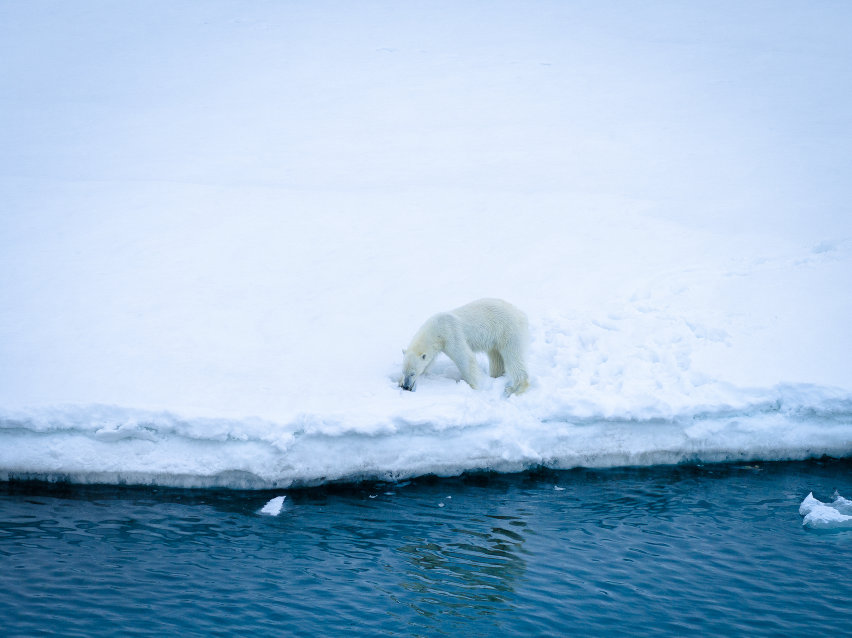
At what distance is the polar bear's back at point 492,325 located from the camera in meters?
8.39

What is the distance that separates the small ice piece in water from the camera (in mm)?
7020

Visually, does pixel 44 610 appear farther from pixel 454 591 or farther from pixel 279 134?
pixel 279 134

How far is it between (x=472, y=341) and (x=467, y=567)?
9.27 ft

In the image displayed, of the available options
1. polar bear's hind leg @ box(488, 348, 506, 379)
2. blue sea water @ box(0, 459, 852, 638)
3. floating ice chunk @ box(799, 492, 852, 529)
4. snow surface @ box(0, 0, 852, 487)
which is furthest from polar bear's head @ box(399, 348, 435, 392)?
floating ice chunk @ box(799, 492, 852, 529)

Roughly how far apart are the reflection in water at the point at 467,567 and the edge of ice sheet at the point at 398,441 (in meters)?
1.05

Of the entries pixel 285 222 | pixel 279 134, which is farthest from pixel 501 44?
pixel 285 222

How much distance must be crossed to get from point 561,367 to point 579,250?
3.22m

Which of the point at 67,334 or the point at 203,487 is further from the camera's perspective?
the point at 67,334

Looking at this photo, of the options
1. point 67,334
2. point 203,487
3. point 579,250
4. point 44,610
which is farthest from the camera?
point 579,250

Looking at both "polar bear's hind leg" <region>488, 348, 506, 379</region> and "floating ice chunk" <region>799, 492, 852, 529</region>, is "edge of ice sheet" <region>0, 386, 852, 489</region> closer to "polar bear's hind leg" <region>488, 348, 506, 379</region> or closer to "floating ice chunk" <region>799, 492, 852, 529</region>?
"polar bear's hind leg" <region>488, 348, 506, 379</region>

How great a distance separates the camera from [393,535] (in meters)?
6.68

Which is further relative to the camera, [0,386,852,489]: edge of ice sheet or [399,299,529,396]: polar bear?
[399,299,529,396]: polar bear

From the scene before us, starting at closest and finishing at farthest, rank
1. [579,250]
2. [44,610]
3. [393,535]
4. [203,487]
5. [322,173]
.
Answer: [44,610], [393,535], [203,487], [579,250], [322,173]

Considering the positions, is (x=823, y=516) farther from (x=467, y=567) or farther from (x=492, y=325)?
(x=492, y=325)
